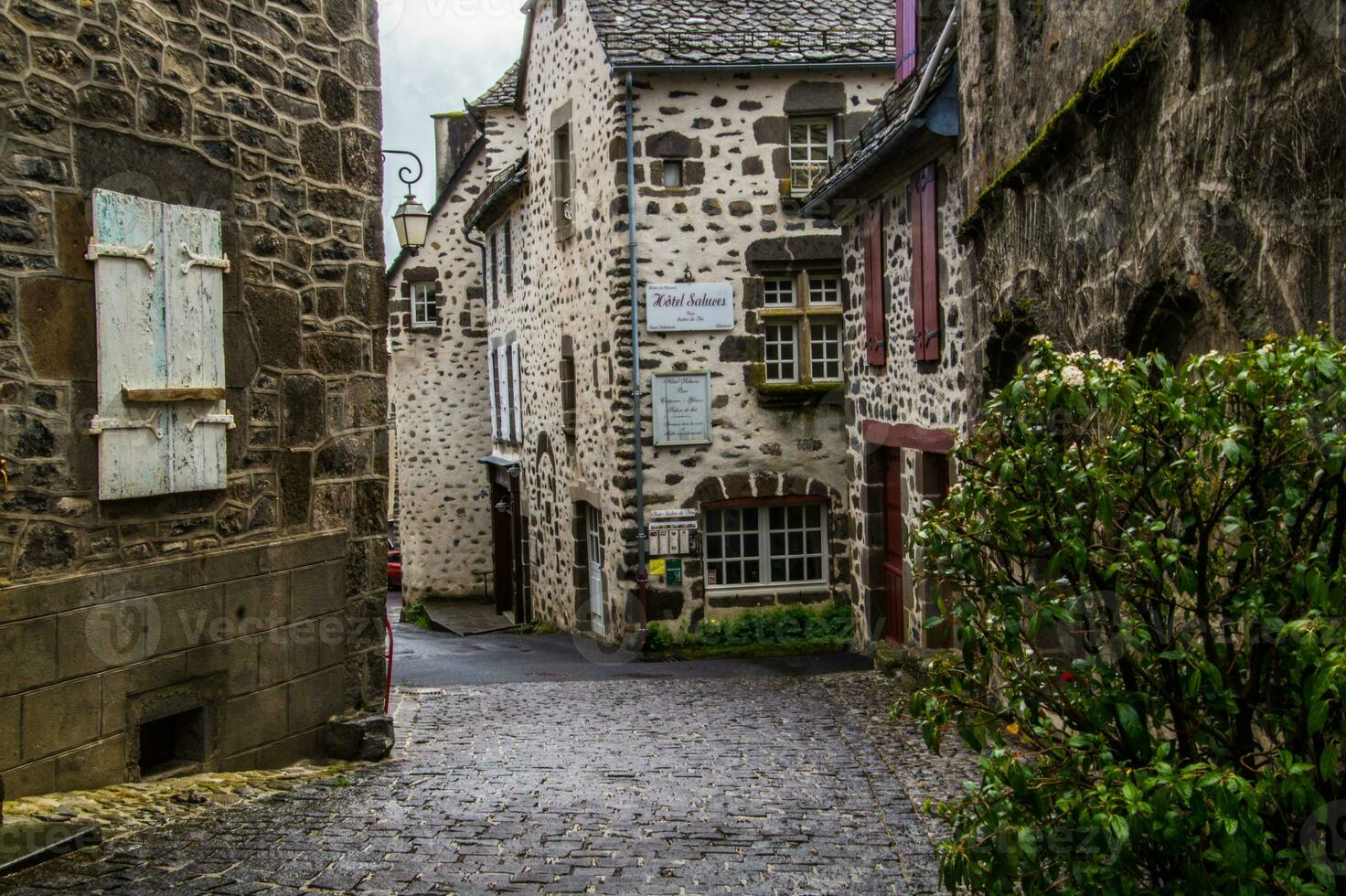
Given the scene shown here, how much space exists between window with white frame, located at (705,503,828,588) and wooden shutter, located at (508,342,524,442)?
6.11 m

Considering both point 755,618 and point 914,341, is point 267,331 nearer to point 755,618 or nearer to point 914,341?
point 914,341

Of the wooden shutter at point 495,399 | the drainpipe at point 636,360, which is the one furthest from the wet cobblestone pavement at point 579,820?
the wooden shutter at point 495,399

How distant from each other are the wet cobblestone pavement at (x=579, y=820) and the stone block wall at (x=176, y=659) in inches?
20.2

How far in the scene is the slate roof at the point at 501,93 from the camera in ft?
75.6

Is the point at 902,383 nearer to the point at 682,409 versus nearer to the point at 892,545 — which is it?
the point at 892,545

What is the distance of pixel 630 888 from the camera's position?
5141 millimetres

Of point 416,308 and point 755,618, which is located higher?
point 416,308

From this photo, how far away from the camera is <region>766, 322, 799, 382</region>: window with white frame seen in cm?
1584

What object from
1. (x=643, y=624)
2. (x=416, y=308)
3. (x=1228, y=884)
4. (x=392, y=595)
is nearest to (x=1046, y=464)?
(x=1228, y=884)

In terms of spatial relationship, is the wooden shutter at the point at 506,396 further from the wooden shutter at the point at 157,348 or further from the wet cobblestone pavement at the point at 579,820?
the wooden shutter at the point at 157,348

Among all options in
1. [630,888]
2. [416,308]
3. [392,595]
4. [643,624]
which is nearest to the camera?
[630,888]

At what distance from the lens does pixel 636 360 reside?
1537cm

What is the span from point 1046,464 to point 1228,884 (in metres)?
1.08

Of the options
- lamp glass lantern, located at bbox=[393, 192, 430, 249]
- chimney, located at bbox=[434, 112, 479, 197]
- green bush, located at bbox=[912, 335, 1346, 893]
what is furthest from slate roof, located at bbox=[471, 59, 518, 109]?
green bush, located at bbox=[912, 335, 1346, 893]
